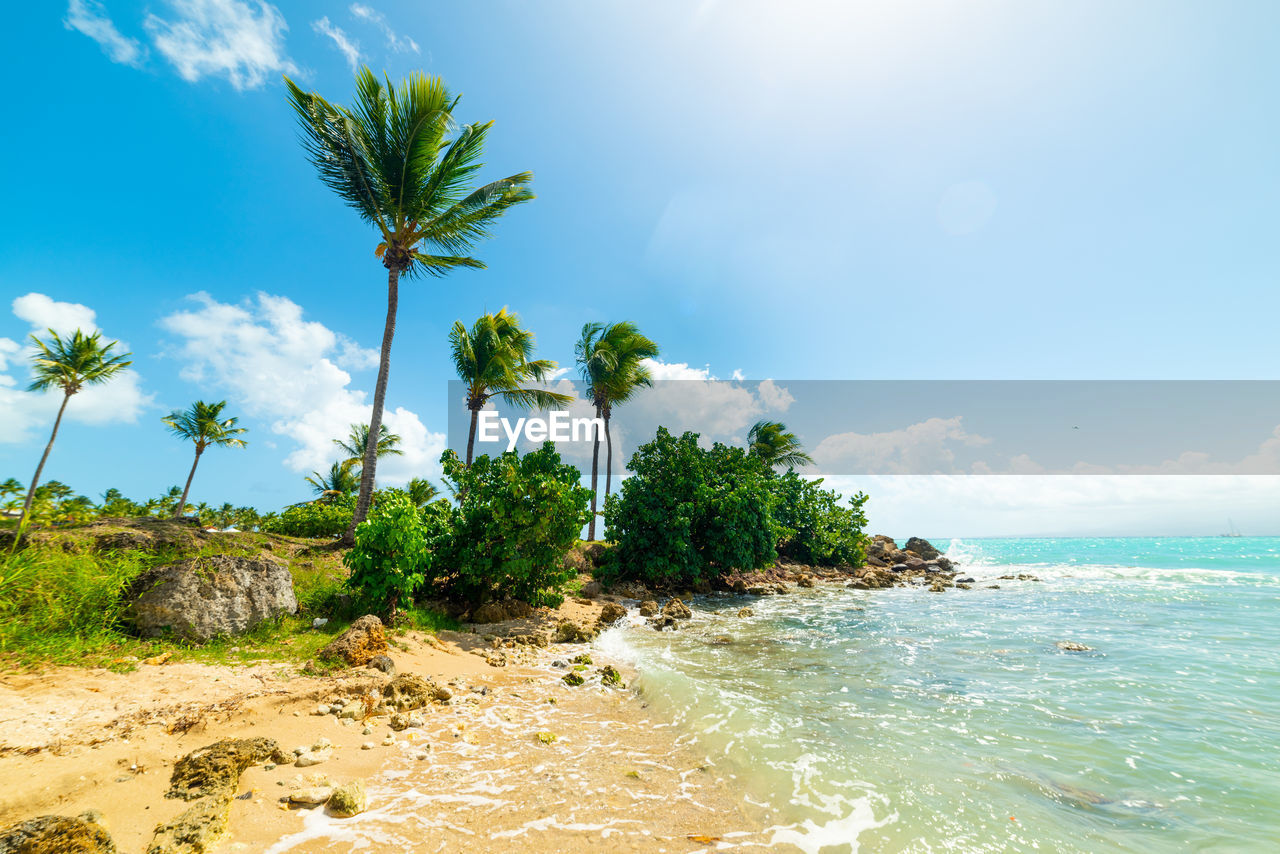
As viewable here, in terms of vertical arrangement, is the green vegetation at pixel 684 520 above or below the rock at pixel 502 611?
above

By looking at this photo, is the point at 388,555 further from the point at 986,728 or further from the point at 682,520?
the point at 682,520

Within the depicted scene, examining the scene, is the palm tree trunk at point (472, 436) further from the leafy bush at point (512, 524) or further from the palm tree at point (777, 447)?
the palm tree at point (777, 447)

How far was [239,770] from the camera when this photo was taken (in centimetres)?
407

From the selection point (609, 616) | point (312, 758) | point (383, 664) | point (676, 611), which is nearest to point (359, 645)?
point (383, 664)

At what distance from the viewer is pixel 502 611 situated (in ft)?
39.6

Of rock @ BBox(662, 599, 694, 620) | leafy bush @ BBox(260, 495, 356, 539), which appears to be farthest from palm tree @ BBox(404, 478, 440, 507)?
rock @ BBox(662, 599, 694, 620)

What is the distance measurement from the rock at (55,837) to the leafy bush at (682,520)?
1643 cm

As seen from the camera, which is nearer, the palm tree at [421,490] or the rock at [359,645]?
the rock at [359,645]

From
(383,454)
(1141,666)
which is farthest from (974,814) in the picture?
Answer: (383,454)

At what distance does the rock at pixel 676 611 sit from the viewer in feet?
49.2

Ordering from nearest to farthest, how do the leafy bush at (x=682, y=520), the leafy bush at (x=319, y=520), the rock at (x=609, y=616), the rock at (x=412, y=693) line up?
the rock at (x=412, y=693)
the rock at (x=609, y=616)
the leafy bush at (x=682, y=520)
the leafy bush at (x=319, y=520)

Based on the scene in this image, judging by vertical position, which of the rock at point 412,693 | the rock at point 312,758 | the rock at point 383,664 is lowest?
the rock at point 412,693

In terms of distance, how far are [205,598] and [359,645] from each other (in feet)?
7.38

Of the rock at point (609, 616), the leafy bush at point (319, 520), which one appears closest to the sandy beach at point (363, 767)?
the rock at point (609, 616)
